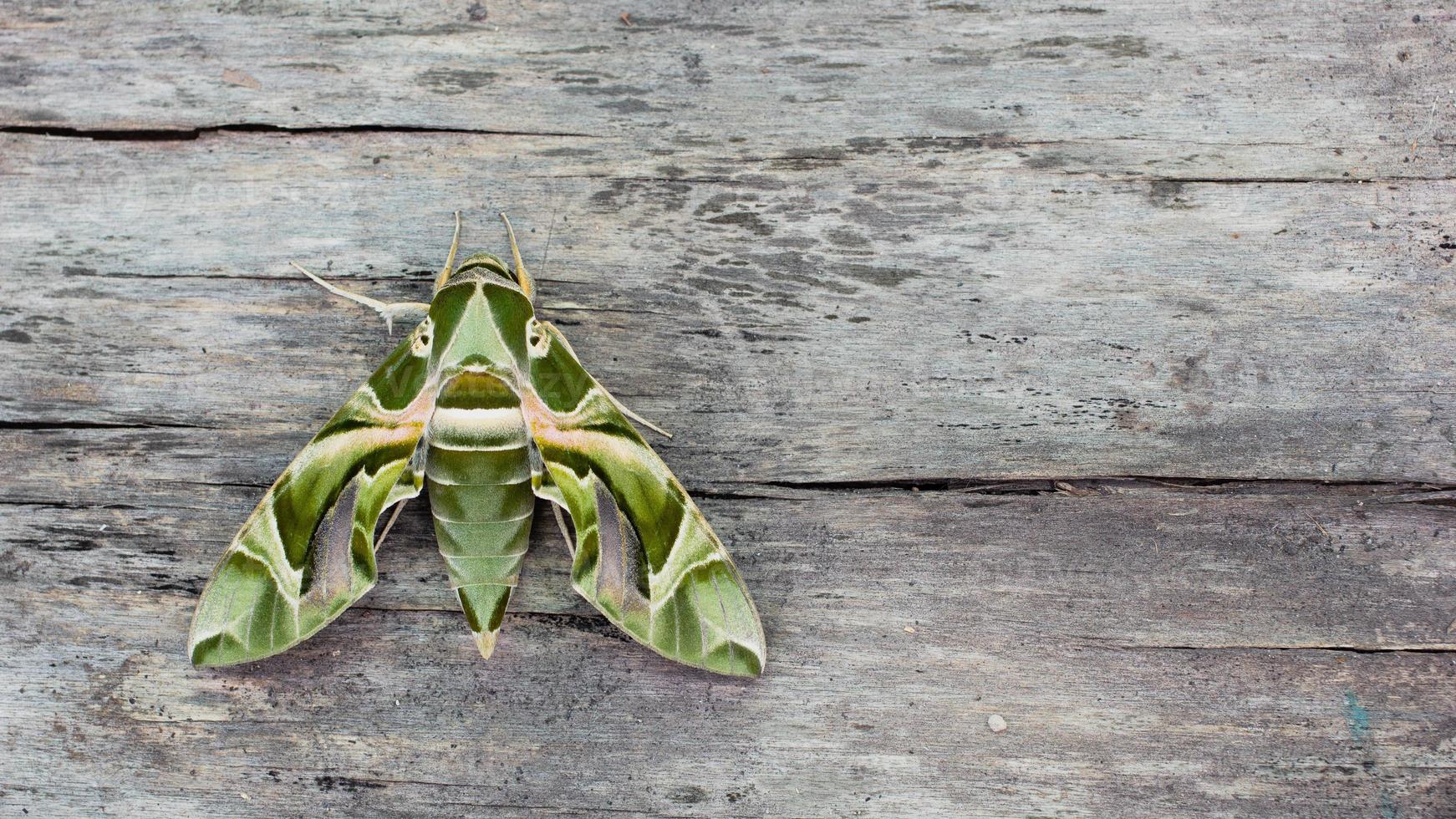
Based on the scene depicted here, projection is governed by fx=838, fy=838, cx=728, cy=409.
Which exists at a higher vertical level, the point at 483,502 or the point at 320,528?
the point at 483,502

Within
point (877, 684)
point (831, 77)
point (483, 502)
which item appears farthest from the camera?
point (831, 77)

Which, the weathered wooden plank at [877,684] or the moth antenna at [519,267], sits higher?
the moth antenna at [519,267]

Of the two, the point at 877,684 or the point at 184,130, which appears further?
the point at 184,130

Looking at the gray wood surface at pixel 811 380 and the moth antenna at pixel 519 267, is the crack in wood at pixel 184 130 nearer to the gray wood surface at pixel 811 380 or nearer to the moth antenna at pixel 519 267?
the gray wood surface at pixel 811 380

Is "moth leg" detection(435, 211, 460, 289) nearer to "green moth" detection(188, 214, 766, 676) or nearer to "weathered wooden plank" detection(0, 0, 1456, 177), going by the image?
"green moth" detection(188, 214, 766, 676)

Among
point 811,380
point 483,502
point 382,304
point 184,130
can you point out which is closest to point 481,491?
point 483,502

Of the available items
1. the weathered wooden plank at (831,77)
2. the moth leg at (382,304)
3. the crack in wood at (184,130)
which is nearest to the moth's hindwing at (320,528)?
the moth leg at (382,304)

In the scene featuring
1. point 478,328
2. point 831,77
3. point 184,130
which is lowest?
point 478,328

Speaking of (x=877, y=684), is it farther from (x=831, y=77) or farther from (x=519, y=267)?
(x=831, y=77)
